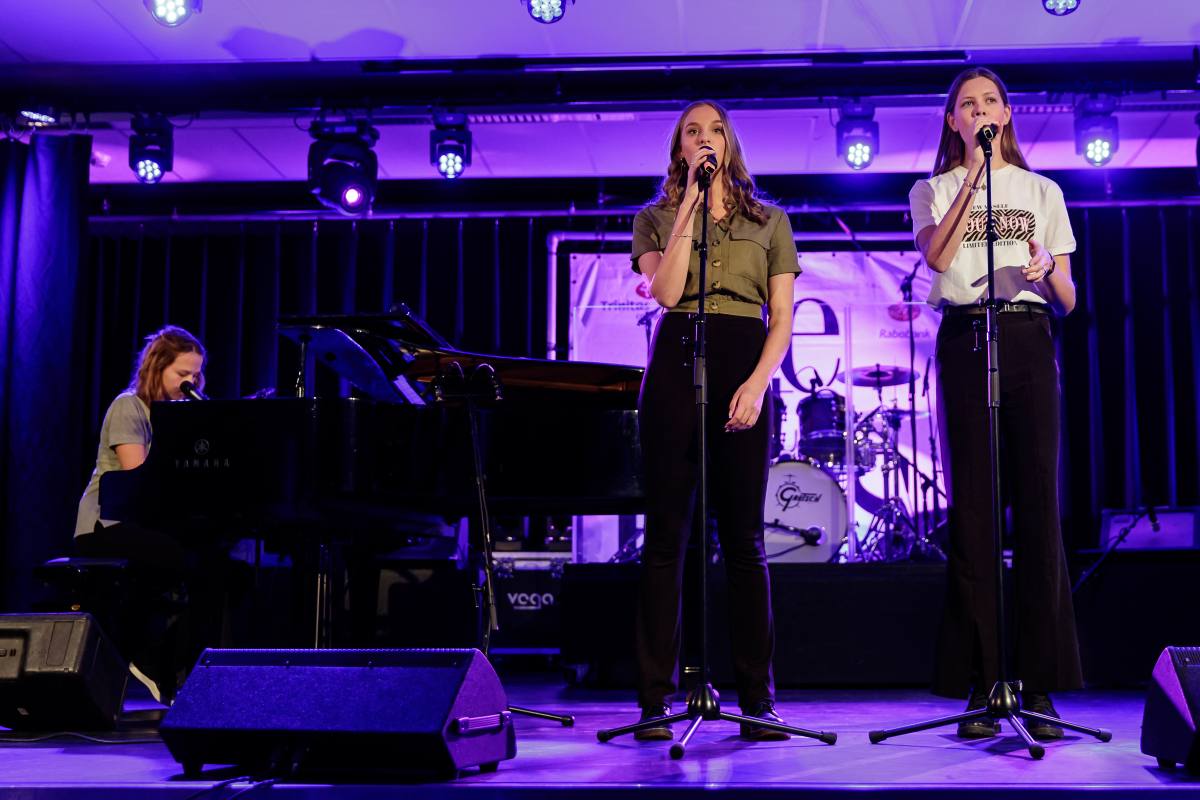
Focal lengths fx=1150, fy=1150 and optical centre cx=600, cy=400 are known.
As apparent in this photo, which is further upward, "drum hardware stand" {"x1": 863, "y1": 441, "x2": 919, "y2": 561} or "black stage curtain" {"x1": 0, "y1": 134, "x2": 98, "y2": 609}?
"black stage curtain" {"x1": 0, "y1": 134, "x2": 98, "y2": 609}

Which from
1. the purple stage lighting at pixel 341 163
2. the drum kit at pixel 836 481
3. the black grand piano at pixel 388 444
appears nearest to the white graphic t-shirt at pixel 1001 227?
the black grand piano at pixel 388 444

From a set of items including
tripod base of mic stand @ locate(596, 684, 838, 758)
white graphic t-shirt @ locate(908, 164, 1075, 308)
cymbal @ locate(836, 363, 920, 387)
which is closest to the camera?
tripod base of mic stand @ locate(596, 684, 838, 758)

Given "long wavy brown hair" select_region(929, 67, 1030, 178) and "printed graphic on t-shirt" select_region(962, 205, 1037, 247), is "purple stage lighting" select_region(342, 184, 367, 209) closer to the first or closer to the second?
"long wavy brown hair" select_region(929, 67, 1030, 178)

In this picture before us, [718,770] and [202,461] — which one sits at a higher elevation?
[202,461]

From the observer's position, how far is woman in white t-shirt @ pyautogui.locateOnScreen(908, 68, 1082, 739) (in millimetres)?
3068

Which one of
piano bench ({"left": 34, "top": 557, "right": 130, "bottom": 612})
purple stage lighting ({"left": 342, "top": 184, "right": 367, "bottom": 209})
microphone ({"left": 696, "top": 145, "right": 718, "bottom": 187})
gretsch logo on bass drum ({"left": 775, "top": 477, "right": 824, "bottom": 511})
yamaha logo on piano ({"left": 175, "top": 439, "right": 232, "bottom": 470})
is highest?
purple stage lighting ({"left": 342, "top": 184, "right": 367, "bottom": 209})

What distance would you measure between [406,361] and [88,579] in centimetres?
134

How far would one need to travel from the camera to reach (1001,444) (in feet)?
10.4

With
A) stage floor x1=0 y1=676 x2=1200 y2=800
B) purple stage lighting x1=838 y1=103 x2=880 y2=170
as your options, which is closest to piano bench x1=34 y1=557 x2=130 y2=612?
stage floor x1=0 y1=676 x2=1200 y2=800

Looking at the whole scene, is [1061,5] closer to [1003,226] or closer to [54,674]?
[1003,226]

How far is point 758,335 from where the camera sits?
3.13m

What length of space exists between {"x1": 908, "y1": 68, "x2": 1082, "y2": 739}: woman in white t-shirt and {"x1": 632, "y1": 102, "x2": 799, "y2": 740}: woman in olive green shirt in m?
0.48

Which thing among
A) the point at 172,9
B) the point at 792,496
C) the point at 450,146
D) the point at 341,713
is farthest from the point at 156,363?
the point at 792,496

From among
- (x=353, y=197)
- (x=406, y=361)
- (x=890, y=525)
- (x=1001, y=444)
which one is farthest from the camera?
(x=890, y=525)
